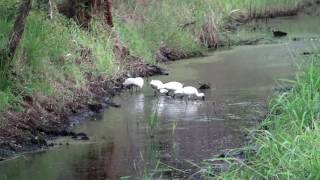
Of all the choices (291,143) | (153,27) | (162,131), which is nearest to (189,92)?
(162,131)

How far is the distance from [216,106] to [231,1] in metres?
12.1

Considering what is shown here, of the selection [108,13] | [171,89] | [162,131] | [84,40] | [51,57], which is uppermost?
[108,13]

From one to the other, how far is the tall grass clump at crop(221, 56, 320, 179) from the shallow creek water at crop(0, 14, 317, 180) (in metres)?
1.12

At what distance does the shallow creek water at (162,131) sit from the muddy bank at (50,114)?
0.24 metres

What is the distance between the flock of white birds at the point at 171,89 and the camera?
1238 cm

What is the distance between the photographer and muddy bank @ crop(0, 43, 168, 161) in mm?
9258

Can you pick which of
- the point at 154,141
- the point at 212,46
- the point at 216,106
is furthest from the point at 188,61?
the point at 154,141

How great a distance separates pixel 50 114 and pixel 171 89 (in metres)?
3.06

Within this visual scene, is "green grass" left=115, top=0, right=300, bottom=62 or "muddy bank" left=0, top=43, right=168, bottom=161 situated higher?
"green grass" left=115, top=0, right=300, bottom=62

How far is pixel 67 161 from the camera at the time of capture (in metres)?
8.63

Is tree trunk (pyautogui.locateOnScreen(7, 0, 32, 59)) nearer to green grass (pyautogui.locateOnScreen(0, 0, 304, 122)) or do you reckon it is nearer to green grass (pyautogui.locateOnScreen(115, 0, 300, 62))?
green grass (pyautogui.locateOnScreen(0, 0, 304, 122))

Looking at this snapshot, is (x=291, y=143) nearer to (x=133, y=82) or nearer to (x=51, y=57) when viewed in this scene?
(x=51, y=57)

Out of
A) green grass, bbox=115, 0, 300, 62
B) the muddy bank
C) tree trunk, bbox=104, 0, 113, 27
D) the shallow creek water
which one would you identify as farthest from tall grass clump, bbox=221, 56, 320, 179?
green grass, bbox=115, 0, 300, 62

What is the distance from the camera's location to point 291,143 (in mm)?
6199
